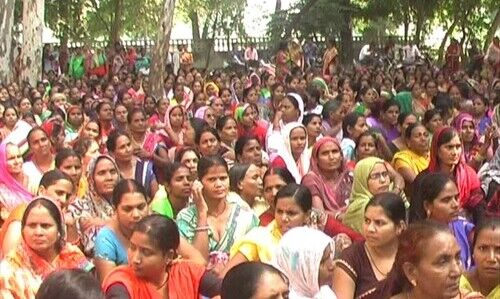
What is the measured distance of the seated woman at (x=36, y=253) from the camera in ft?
12.8

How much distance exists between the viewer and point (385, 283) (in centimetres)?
358

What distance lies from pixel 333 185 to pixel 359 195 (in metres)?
0.74

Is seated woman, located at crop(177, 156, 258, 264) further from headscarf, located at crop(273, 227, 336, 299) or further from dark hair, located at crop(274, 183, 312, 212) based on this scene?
headscarf, located at crop(273, 227, 336, 299)

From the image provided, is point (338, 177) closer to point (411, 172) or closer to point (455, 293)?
point (411, 172)

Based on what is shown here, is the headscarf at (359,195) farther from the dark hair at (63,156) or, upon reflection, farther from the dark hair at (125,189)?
the dark hair at (63,156)

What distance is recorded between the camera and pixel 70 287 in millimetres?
3002

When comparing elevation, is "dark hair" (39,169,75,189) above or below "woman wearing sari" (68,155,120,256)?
above

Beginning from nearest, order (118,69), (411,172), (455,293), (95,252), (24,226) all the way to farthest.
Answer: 1. (455,293)
2. (24,226)
3. (95,252)
4. (411,172)
5. (118,69)

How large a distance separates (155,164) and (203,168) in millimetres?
1858

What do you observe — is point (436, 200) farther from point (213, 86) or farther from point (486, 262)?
point (213, 86)

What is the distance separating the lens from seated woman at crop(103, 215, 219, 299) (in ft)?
11.9

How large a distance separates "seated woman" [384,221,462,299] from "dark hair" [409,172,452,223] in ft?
4.11

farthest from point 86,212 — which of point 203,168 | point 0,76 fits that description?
point 0,76

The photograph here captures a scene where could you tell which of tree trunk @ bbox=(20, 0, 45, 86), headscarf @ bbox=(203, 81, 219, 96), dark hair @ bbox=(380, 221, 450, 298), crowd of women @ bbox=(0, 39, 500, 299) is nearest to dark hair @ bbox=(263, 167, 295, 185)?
crowd of women @ bbox=(0, 39, 500, 299)
